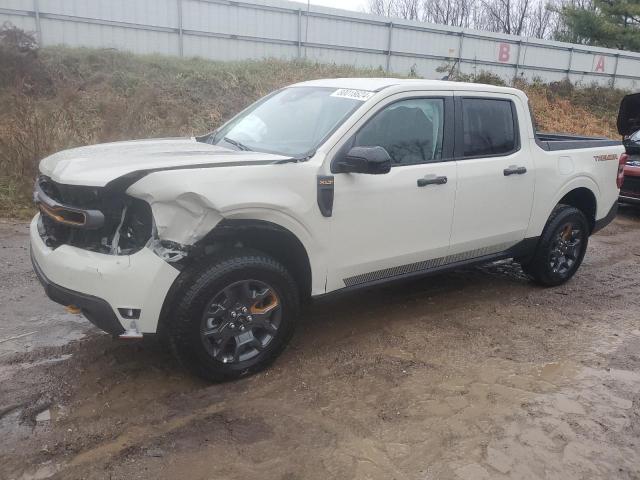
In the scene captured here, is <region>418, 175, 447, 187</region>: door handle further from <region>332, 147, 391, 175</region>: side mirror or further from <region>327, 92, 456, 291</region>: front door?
<region>332, 147, 391, 175</region>: side mirror

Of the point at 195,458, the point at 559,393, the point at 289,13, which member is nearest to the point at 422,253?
the point at 559,393

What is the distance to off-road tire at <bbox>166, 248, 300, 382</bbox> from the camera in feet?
10.4

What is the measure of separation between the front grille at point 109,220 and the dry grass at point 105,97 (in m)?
4.68

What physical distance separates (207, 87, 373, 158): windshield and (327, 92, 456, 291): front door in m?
0.23

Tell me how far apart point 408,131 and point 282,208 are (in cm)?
131

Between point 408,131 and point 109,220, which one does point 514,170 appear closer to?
point 408,131

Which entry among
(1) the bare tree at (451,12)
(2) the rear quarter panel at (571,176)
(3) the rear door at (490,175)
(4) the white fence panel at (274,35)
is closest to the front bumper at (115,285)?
(3) the rear door at (490,175)

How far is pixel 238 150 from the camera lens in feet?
13.1

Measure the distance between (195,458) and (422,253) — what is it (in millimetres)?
2246

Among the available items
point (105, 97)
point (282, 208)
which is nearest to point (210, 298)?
point (282, 208)

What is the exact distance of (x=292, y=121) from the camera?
4.17 meters

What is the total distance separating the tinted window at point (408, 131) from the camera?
393 centimetres

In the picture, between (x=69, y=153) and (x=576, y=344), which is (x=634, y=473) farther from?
(x=69, y=153)

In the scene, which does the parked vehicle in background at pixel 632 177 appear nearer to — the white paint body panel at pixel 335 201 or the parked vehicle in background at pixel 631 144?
the parked vehicle in background at pixel 631 144
